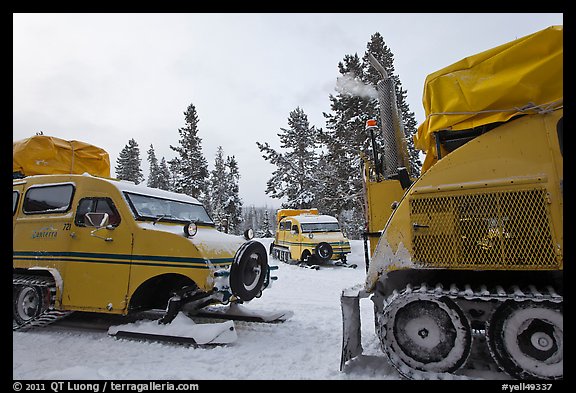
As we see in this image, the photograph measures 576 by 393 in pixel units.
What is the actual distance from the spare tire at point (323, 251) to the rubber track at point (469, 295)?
11.9 meters

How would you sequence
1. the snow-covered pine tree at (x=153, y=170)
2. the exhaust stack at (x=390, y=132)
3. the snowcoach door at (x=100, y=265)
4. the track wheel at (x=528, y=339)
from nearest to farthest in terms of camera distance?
the track wheel at (x=528, y=339), the exhaust stack at (x=390, y=132), the snowcoach door at (x=100, y=265), the snow-covered pine tree at (x=153, y=170)

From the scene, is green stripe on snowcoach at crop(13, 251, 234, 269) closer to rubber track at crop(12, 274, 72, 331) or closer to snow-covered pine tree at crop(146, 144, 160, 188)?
rubber track at crop(12, 274, 72, 331)

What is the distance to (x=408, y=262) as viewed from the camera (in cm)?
378

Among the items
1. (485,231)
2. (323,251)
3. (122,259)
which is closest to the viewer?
(485,231)

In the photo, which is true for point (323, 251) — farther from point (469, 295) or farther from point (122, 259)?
point (469, 295)

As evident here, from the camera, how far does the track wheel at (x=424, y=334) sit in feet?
11.5

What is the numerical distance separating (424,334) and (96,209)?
530 cm

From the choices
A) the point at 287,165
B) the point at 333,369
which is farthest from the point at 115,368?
the point at 287,165

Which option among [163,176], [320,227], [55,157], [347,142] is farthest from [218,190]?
[55,157]

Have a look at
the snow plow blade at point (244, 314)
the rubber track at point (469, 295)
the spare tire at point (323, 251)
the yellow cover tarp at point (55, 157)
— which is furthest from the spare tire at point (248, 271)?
the spare tire at point (323, 251)

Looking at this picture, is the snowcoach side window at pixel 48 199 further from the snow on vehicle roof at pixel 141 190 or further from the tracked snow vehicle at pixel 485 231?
the tracked snow vehicle at pixel 485 231

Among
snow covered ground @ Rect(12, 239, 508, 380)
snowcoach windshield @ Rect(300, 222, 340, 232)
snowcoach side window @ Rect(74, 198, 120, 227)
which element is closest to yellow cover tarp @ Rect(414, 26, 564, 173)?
snow covered ground @ Rect(12, 239, 508, 380)

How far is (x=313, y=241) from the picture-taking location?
16.0m

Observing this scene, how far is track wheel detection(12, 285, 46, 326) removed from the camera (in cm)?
573
